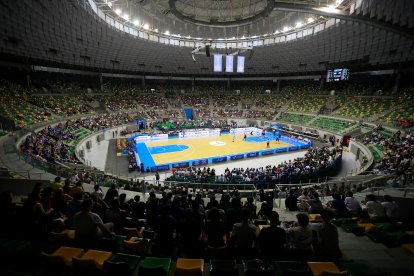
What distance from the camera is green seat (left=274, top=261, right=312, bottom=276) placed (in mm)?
3818

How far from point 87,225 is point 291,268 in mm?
4035

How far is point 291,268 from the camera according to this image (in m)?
4.19

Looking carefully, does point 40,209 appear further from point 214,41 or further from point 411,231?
point 214,41

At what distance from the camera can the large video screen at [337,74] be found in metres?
41.5

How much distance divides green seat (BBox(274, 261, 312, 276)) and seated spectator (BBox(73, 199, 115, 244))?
3.48 metres

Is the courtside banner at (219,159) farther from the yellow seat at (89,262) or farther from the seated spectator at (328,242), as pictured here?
the yellow seat at (89,262)

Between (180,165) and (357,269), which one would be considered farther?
(180,165)

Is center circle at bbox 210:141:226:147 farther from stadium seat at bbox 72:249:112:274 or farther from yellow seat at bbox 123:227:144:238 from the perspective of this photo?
stadium seat at bbox 72:249:112:274

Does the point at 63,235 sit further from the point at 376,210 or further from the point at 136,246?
the point at 376,210

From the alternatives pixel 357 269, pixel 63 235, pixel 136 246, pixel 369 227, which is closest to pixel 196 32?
pixel 369 227

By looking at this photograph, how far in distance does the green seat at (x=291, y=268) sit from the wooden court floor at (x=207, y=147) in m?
21.0

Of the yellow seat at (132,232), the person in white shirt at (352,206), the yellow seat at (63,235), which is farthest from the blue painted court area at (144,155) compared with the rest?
the person in white shirt at (352,206)

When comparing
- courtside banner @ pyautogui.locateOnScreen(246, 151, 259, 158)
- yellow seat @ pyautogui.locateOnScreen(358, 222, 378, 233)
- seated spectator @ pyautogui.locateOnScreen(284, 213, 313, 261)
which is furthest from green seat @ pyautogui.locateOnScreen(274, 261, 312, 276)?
courtside banner @ pyautogui.locateOnScreen(246, 151, 259, 158)

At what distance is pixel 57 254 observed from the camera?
4398 millimetres
